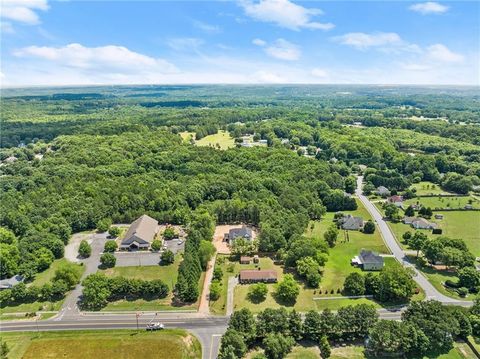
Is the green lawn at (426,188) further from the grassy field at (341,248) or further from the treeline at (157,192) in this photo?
the grassy field at (341,248)

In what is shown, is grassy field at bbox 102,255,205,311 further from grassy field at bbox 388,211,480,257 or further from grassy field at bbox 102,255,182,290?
grassy field at bbox 388,211,480,257

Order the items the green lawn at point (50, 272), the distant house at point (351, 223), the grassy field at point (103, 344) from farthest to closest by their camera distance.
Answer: the distant house at point (351, 223) → the green lawn at point (50, 272) → the grassy field at point (103, 344)

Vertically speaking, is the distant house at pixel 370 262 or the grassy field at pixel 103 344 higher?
the distant house at pixel 370 262

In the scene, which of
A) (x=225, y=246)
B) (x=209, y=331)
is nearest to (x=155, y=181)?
(x=225, y=246)

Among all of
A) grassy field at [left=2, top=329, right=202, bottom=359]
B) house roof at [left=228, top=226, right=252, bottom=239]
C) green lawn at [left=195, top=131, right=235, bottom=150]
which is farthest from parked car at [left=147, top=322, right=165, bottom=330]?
green lawn at [left=195, top=131, right=235, bottom=150]

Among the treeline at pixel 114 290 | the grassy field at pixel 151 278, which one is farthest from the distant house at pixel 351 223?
the treeline at pixel 114 290

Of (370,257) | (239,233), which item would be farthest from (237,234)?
(370,257)

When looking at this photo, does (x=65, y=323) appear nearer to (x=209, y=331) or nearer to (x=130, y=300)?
(x=130, y=300)

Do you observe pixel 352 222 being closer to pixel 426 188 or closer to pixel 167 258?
pixel 167 258
